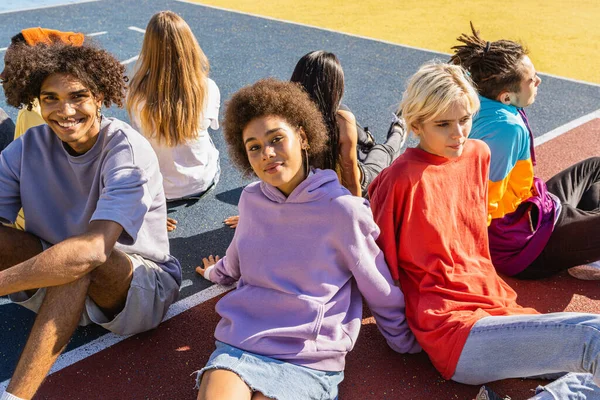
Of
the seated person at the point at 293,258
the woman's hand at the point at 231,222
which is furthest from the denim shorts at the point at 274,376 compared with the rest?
the woman's hand at the point at 231,222

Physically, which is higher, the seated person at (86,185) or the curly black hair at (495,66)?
the curly black hair at (495,66)

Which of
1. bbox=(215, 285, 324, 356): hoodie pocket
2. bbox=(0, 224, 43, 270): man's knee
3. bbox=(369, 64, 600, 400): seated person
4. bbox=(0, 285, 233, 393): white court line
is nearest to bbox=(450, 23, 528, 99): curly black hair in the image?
bbox=(369, 64, 600, 400): seated person

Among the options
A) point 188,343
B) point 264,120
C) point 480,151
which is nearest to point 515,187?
point 480,151

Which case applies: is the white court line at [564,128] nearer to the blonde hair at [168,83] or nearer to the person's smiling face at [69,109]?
the blonde hair at [168,83]

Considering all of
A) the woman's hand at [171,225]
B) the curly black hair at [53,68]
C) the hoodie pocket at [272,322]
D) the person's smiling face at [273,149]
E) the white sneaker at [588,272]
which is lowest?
the woman's hand at [171,225]

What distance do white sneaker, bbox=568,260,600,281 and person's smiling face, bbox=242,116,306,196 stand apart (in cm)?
223

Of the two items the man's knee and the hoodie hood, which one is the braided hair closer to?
the hoodie hood

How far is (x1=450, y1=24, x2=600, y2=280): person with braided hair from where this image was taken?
4.13 meters

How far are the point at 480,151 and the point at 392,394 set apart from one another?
1371mm

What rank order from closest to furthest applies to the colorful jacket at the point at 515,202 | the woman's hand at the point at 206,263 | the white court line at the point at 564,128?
the colorful jacket at the point at 515,202
the woman's hand at the point at 206,263
the white court line at the point at 564,128

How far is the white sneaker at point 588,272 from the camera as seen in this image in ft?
14.1

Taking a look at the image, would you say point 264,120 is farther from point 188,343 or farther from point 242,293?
point 188,343

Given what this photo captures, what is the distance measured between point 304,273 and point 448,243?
0.78 meters

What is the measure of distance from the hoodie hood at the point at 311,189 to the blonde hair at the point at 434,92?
0.59 meters
